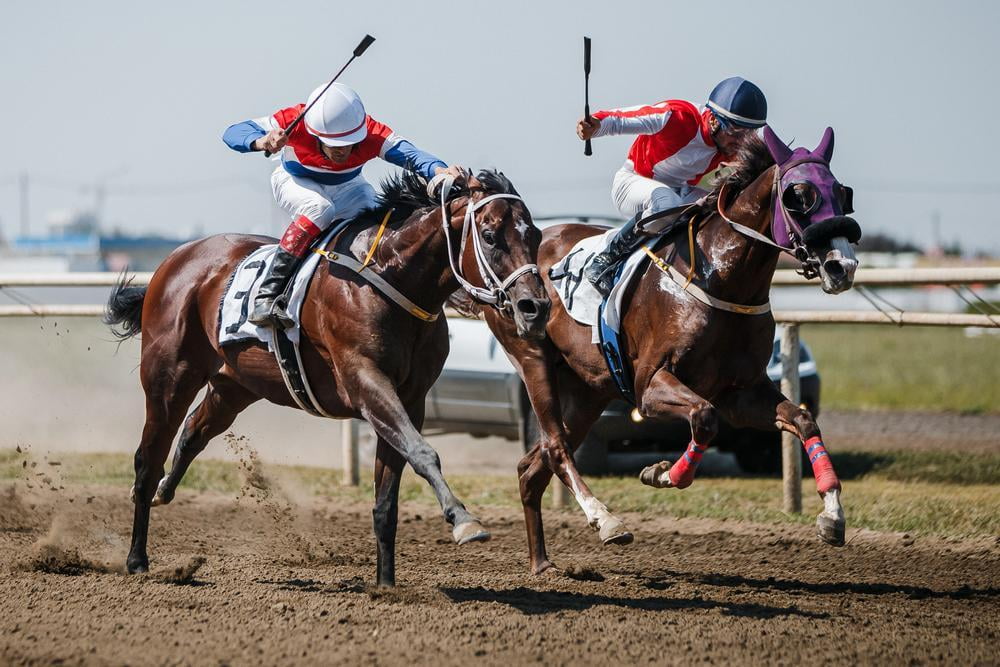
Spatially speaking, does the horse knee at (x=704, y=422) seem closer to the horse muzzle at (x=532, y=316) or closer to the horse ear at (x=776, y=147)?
the horse muzzle at (x=532, y=316)

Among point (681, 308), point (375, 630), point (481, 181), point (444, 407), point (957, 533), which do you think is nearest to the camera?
point (375, 630)

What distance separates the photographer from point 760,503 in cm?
922

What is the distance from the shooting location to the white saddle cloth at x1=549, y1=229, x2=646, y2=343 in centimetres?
669

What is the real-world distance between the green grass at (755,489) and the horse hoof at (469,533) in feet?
12.3

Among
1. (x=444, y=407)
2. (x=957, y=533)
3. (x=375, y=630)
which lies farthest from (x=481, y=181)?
(x=444, y=407)

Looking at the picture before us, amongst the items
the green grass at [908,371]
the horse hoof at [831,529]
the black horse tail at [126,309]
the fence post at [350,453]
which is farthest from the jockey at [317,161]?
the green grass at [908,371]

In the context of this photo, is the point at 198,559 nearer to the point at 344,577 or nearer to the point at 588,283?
the point at 344,577

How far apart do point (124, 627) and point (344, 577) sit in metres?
1.71

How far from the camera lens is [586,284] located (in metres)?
6.95

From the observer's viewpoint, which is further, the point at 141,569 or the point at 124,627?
the point at 141,569

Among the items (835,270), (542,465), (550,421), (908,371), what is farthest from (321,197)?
(908,371)

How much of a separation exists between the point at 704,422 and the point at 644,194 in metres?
1.72

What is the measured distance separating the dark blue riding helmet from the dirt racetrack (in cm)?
246

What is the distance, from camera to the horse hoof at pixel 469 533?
522 centimetres
